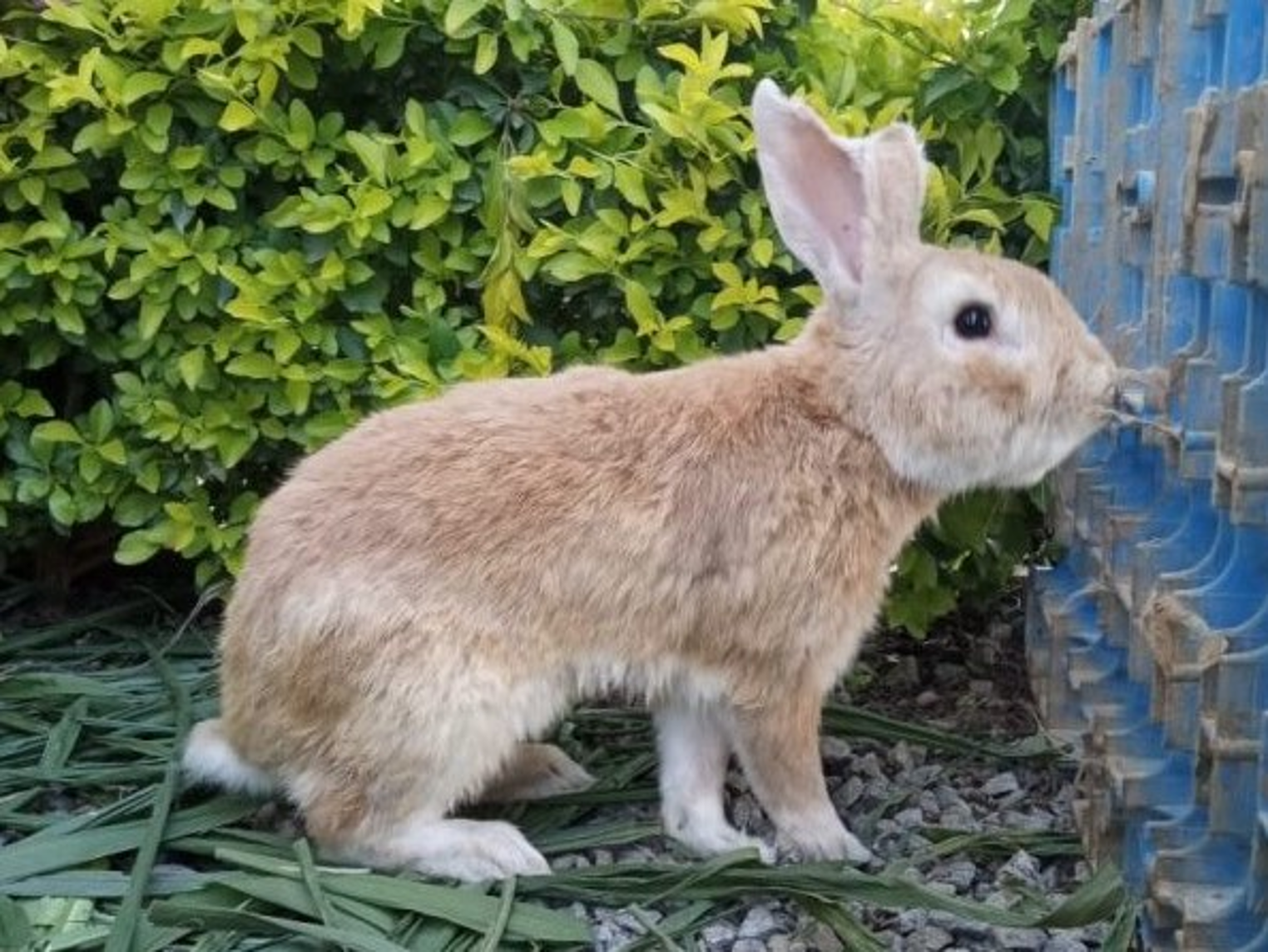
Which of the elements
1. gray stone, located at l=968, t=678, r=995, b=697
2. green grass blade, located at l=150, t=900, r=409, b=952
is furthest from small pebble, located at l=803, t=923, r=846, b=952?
gray stone, located at l=968, t=678, r=995, b=697

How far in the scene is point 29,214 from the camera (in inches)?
172

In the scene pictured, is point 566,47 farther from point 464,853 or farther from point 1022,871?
point 1022,871

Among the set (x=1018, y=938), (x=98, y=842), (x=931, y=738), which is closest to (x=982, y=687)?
(x=931, y=738)

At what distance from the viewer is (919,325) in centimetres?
316

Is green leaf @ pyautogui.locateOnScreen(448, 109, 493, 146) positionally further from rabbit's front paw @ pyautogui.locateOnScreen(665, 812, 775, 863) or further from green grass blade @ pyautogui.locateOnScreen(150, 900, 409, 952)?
green grass blade @ pyautogui.locateOnScreen(150, 900, 409, 952)

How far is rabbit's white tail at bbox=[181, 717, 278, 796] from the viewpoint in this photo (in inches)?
132

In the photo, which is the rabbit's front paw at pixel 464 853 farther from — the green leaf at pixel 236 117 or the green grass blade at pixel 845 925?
the green leaf at pixel 236 117

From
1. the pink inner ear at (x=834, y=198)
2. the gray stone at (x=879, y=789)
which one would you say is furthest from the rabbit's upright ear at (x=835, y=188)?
the gray stone at (x=879, y=789)

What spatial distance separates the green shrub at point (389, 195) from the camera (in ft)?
13.0

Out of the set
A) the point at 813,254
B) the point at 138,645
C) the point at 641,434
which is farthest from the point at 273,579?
the point at 138,645

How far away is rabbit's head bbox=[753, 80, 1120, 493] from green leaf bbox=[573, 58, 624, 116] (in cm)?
80

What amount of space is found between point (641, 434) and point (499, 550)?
14.0 inches

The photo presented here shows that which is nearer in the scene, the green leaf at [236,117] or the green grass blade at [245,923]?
the green grass blade at [245,923]

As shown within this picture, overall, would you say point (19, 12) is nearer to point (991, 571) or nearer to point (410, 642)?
point (410, 642)
